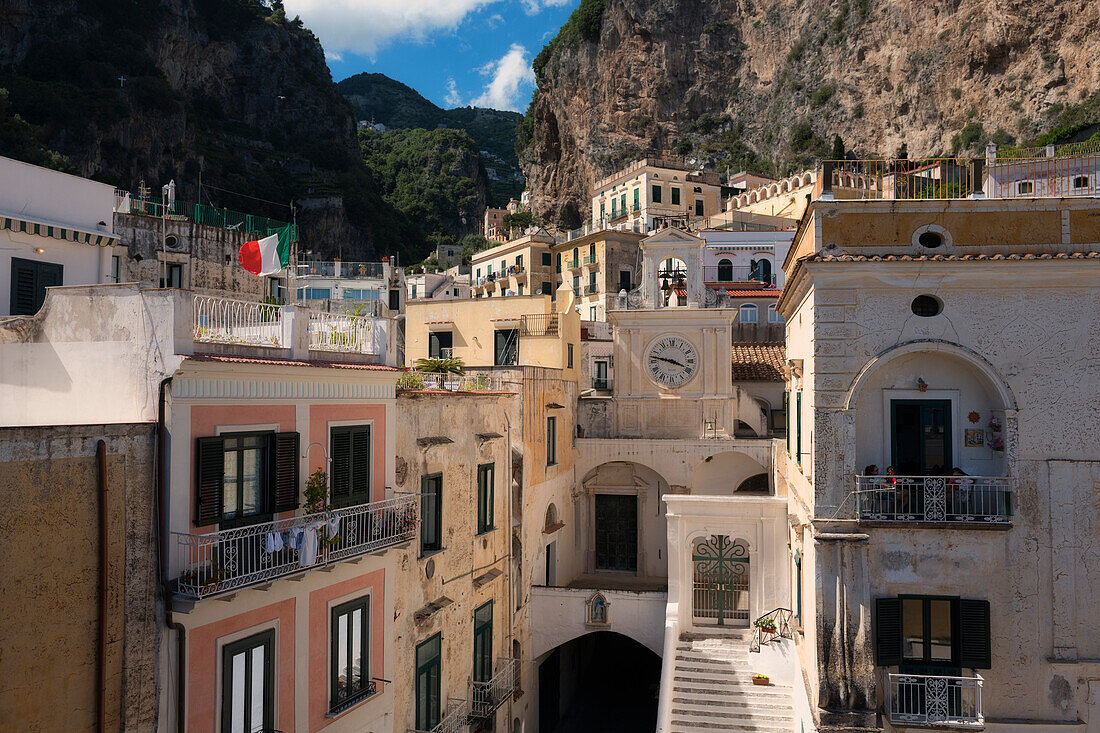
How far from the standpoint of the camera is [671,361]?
101 ft

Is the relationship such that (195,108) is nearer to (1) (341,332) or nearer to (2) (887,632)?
(1) (341,332)

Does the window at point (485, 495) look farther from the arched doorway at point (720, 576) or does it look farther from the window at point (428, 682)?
the arched doorway at point (720, 576)

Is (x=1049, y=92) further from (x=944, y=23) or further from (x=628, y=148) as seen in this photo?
(x=628, y=148)

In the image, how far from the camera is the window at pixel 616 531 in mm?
31500

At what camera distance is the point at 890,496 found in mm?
13281

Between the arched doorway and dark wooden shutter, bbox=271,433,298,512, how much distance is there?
44.1 feet

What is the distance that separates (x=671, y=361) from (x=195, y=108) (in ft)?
218

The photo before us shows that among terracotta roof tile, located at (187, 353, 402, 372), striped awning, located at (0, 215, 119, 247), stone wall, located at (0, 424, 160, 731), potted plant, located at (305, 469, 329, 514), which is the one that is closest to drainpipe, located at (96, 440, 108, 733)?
stone wall, located at (0, 424, 160, 731)

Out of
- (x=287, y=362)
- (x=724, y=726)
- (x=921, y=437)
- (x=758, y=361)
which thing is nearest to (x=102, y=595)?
(x=287, y=362)

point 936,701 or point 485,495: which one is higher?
point 485,495

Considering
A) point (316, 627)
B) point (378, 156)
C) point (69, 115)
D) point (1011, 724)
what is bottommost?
point (1011, 724)

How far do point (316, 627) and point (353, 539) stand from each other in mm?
1459

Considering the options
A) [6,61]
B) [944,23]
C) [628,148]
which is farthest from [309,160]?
[944,23]

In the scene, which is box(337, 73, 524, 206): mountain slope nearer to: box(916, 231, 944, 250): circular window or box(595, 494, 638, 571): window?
box(595, 494, 638, 571): window
